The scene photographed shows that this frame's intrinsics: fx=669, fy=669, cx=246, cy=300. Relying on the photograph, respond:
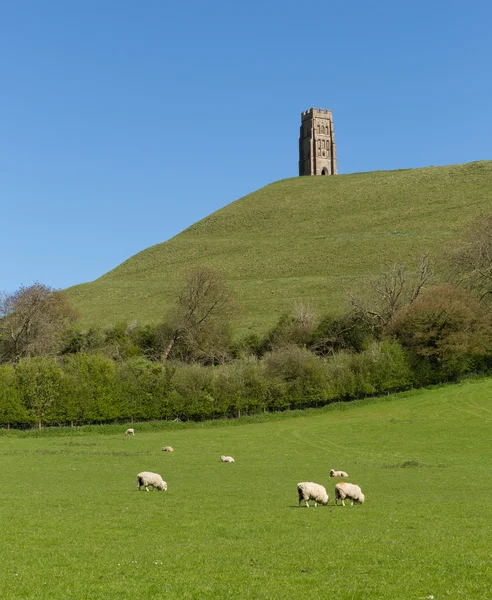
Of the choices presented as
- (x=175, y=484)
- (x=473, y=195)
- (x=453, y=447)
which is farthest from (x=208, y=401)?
(x=473, y=195)

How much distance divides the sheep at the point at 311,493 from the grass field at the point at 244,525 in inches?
33.0

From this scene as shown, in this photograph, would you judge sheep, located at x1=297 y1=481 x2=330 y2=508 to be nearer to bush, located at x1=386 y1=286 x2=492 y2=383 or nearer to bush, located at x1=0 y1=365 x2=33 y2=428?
bush, located at x1=0 y1=365 x2=33 y2=428

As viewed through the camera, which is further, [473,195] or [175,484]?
[473,195]

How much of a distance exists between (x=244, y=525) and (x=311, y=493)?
5.49m

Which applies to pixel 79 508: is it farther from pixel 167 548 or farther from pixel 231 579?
pixel 231 579

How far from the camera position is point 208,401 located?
246ft

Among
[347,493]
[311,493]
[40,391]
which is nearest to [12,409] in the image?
[40,391]

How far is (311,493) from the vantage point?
25.8 metres

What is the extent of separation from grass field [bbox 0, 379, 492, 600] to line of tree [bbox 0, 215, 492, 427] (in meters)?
22.6

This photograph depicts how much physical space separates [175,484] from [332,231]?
12976cm

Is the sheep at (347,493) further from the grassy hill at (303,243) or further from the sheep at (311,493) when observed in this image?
the grassy hill at (303,243)

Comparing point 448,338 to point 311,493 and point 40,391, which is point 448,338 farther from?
point 311,493

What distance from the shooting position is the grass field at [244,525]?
14.0 metres

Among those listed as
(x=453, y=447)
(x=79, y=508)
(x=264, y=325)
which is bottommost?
(x=453, y=447)
